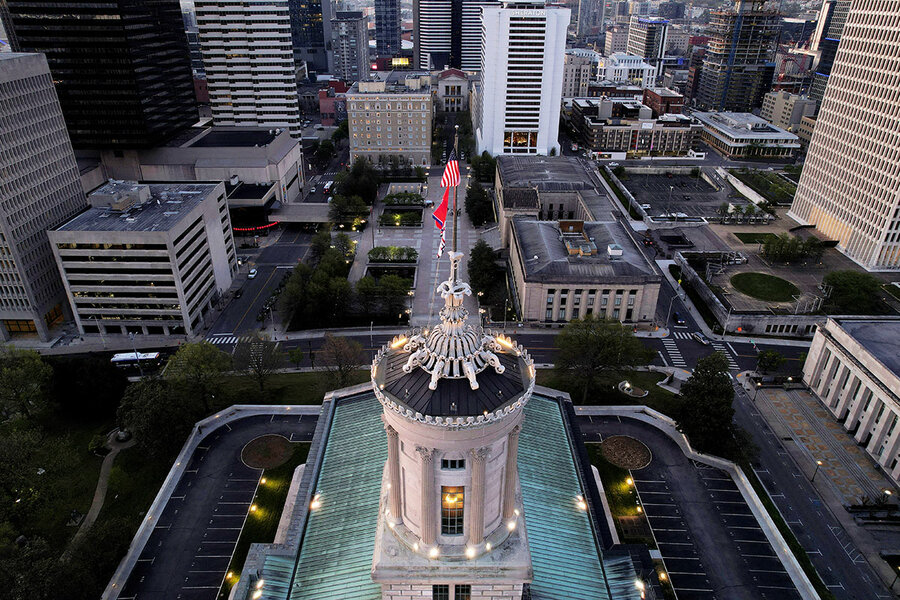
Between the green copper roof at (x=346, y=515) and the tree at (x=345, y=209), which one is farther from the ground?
the green copper roof at (x=346, y=515)

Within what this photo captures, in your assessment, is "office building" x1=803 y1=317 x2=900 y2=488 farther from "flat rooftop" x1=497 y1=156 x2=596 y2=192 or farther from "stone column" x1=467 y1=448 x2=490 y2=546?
"flat rooftop" x1=497 y1=156 x2=596 y2=192

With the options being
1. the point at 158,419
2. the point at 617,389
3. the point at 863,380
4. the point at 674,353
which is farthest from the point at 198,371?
the point at 863,380

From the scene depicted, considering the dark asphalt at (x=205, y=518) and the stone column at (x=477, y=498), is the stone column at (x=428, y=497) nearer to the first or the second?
the stone column at (x=477, y=498)

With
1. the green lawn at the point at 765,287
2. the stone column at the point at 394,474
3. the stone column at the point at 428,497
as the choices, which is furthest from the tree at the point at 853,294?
the stone column at the point at 394,474

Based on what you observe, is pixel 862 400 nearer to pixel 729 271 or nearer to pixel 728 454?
pixel 728 454

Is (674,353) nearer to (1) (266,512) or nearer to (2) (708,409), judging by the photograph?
(2) (708,409)

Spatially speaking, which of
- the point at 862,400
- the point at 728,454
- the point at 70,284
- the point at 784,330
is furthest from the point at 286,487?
the point at 784,330

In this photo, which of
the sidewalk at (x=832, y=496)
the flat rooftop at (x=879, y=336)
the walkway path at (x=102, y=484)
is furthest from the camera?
the flat rooftop at (x=879, y=336)
